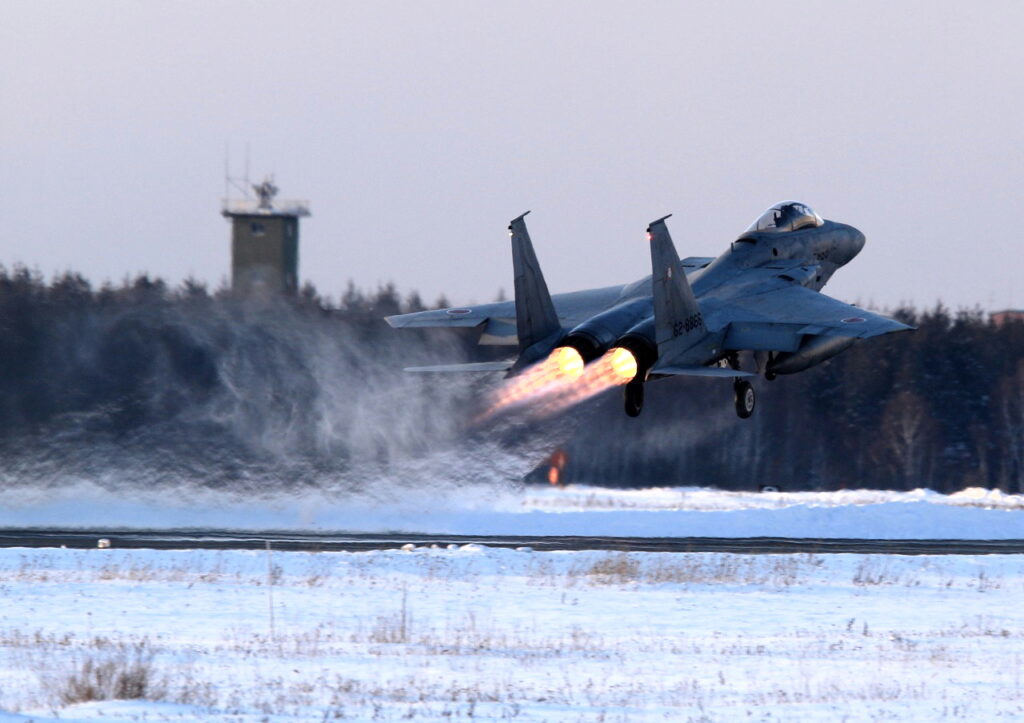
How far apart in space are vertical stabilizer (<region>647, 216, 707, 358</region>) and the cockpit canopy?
4.38 metres

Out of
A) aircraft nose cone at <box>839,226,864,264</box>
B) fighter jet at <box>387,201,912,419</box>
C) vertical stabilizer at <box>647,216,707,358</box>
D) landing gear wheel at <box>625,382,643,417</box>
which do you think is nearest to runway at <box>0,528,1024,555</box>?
fighter jet at <box>387,201,912,419</box>

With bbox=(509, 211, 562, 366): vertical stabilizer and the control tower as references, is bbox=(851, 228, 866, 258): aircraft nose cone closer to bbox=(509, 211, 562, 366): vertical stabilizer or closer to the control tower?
bbox=(509, 211, 562, 366): vertical stabilizer

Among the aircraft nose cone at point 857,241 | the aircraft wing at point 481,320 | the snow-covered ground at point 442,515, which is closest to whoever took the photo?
the aircraft wing at point 481,320

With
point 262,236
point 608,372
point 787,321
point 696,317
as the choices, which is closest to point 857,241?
point 787,321

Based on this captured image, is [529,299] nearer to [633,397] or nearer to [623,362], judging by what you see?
[623,362]

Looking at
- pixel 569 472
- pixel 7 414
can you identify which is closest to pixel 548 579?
pixel 7 414

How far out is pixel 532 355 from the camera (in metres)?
23.2

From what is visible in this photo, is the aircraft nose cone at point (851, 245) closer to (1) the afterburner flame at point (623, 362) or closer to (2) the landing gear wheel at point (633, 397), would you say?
(2) the landing gear wheel at point (633, 397)

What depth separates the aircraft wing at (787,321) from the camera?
78.6 ft

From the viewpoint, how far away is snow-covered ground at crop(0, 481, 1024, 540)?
1340 inches

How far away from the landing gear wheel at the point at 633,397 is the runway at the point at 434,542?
532 centimetres

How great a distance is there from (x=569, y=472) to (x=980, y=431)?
66.9ft

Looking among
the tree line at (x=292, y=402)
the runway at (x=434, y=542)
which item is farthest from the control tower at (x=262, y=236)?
the runway at (x=434, y=542)

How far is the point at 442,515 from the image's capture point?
35.8 metres
